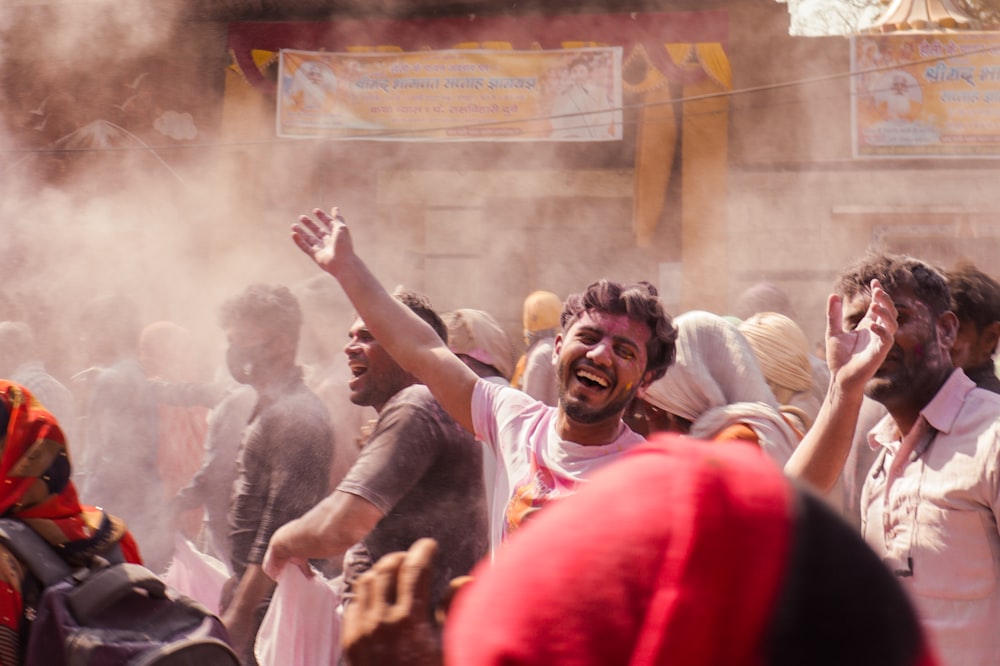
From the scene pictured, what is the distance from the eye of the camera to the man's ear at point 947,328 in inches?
104

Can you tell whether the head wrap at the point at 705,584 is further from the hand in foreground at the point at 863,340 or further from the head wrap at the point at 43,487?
the hand in foreground at the point at 863,340

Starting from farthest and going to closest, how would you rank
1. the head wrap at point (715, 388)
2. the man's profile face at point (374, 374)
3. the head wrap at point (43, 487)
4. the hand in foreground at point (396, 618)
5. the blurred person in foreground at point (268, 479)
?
the blurred person in foreground at point (268, 479), the man's profile face at point (374, 374), the head wrap at point (715, 388), the head wrap at point (43, 487), the hand in foreground at point (396, 618)

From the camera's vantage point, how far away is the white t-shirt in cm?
249

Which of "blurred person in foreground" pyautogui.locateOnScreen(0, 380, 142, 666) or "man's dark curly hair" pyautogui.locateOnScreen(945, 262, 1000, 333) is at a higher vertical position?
"man's dark curly hair" pyautogui.locateOnScreen(945, 262, 1000, 333)

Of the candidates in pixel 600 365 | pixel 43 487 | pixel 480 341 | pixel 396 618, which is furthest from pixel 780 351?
pixel 396 618

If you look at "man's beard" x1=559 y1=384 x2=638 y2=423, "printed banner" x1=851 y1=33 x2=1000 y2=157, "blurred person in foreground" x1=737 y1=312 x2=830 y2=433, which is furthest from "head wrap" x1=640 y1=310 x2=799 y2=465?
"printed banner" x1=851 y1=33 x2=1000 y2=157

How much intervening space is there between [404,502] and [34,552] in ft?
3.92

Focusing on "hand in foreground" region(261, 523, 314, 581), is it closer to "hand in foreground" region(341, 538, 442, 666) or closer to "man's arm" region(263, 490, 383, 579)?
"man's arm" region(263, 490, 383, 579)

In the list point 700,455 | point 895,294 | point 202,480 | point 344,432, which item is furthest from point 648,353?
point 202,480

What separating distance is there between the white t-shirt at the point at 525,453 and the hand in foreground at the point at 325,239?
54 cm

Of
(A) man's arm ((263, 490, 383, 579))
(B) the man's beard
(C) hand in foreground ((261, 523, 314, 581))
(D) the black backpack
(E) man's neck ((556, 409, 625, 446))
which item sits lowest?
(C) hand in foreground ((261, 523, 314, 581))

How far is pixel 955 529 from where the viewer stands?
2.40 meters

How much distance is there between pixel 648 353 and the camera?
8.77ft

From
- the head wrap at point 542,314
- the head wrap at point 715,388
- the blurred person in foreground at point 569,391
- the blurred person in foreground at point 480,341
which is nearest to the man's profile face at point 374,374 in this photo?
the blurred person in foreground at point 480,341
